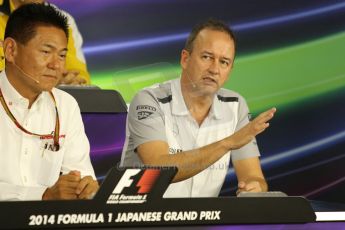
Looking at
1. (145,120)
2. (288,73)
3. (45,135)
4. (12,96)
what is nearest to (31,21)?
(12,96)

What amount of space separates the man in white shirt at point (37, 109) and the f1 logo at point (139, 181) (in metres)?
0.95

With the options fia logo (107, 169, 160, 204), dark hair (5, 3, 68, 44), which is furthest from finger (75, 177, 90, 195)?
dark hair (5, 3, 68, 44)

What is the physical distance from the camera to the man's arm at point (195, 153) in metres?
2.89

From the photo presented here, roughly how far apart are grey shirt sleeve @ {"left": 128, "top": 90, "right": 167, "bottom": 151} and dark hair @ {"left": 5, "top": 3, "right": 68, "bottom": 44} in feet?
1.97

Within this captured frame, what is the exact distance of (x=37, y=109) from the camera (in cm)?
A: 301

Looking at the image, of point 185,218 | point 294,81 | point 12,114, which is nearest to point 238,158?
point 12,114

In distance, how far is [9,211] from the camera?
6.25 ft

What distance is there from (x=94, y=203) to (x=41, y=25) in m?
1.22

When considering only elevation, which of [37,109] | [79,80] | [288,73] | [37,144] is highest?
[288,73]

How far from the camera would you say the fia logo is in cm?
198

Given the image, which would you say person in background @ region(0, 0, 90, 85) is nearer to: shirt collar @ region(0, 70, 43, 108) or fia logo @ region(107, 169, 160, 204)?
shirt collar @ region(0, 70, 43, 108)

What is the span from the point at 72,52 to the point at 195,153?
6.29ft

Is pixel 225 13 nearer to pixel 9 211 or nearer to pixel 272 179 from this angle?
pixel 272 179

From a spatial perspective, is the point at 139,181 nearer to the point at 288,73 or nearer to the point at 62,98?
the point at 62,98
